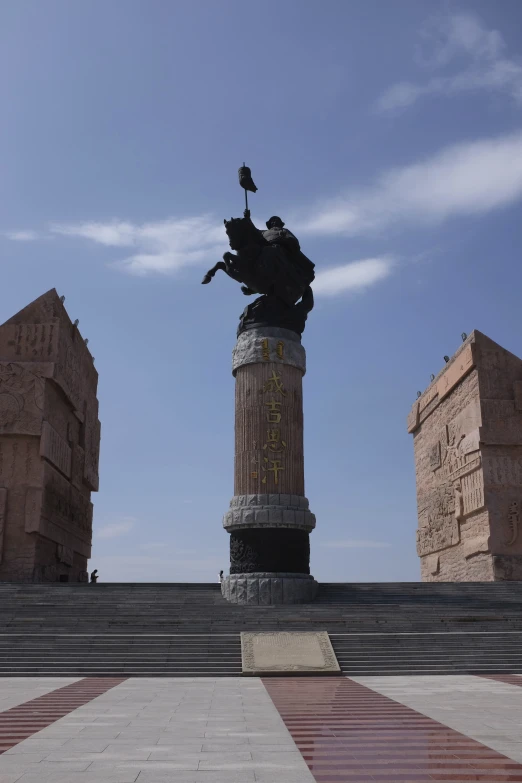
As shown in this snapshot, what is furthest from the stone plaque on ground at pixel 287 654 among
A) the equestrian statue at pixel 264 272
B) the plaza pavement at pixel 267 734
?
the equestrian statue at pixel 264 272

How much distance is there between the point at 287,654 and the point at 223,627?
1.63 m

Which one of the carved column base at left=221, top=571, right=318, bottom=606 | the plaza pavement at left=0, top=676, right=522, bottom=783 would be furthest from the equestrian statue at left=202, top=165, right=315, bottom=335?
the plaza pavement at left=0, top=676, right=522, bottom=783

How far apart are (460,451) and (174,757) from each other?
52.8 feet

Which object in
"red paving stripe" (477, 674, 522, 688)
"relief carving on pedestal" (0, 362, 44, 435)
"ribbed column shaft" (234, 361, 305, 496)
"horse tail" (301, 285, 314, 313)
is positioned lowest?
"red paving stripe" (477, 674, 522, 688)

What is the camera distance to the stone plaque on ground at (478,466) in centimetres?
1712

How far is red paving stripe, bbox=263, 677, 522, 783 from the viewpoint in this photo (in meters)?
3.68

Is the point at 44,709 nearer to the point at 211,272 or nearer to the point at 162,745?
the point at 162,745

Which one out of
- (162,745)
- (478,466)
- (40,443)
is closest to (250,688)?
(162,745)

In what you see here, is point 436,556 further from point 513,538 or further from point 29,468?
point 29,468

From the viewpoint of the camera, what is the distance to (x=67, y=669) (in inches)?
364

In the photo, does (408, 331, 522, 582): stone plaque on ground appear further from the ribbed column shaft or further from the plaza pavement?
the plaza pavement

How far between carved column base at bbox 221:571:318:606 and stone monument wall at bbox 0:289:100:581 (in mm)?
5916

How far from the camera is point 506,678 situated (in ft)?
27.8

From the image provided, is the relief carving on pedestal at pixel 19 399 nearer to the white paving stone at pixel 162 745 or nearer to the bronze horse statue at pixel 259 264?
the bronze horse statue at pixel 259 264
